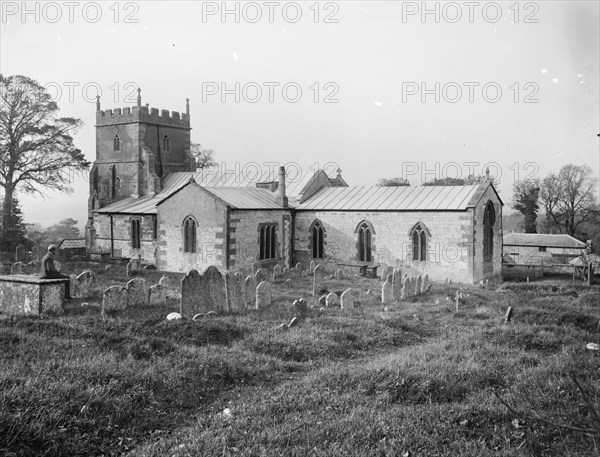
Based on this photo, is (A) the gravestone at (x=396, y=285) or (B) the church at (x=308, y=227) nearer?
(A) the gravestone at (x=396, y=285)

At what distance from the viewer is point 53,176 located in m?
35.3

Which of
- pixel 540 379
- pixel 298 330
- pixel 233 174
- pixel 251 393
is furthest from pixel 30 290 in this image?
pixel 233 174

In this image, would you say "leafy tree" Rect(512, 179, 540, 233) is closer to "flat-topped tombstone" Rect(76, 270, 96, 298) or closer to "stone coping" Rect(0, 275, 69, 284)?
"flat-topped tombstone" Rect(76, 270, 96, 298)

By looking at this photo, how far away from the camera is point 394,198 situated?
87.2ft

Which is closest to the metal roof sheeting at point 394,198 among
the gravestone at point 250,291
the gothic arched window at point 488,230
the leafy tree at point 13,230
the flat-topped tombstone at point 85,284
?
the gothic arched window at point 488,230

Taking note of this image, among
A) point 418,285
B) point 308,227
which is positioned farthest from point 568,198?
point 418,285

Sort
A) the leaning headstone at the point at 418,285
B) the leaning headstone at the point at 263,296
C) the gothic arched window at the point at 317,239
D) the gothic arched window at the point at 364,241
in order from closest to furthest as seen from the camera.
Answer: the leaning headstone at the point at 263,296 → the leaning headstone at the point at 418,285 → the gothic arched window at the point at 364,241 → the gothic arched window at the point at 317,239

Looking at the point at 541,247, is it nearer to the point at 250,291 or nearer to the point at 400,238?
the point at 400,238

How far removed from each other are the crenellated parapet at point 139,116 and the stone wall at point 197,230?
11.4 metres

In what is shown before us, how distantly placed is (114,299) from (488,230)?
18802 millimetres

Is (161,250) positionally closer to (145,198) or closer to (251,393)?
(145,198)

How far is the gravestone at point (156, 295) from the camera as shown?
48.8 ft

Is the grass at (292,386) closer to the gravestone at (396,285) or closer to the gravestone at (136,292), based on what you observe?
the gravestone at (136,292)

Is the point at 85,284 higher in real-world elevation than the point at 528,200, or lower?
lower
